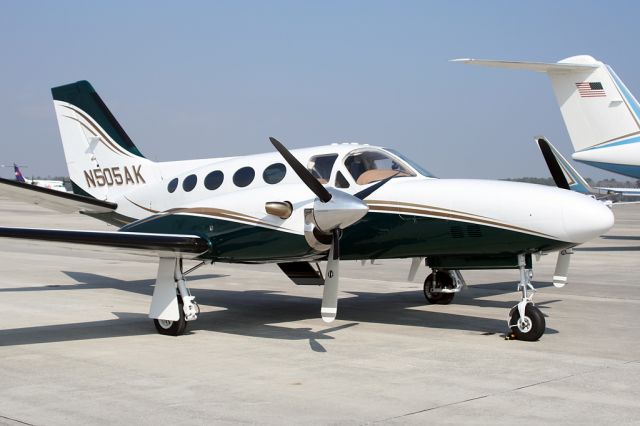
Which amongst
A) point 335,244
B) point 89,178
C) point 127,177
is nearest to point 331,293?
point 335,244

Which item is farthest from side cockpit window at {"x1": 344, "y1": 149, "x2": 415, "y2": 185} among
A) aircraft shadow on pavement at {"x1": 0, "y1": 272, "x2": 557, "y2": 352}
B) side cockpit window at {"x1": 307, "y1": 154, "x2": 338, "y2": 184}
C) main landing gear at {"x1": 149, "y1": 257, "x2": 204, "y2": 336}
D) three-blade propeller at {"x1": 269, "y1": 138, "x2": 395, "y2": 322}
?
main landing gear at {"x1": 149, "y1": 257, "x2": 204, "y2": 336}

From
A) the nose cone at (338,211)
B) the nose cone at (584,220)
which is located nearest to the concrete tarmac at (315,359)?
the nose cone at (584,220)

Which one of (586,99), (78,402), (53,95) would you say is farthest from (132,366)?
(586,99)

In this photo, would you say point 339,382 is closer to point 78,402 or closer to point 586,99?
point 78,402

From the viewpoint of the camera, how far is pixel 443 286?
12992 mm

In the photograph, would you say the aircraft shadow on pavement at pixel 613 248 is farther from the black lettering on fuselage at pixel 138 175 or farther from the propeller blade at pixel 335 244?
the propeller blade at pixel 335 244

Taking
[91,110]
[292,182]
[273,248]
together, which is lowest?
[273,248]

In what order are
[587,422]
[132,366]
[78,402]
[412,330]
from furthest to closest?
[412,330] < [132,366] < [78,402] < [587,422]

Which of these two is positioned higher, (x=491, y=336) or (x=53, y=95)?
(x=53, y=95)

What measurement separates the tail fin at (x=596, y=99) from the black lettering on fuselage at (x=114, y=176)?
15.0 metres

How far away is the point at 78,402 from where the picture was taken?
666cm

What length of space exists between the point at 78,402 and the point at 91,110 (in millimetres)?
9668

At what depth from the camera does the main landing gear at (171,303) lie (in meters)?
10.2

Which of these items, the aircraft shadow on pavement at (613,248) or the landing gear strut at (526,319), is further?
the aircraft shadow on pavement at (613,248)
